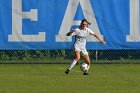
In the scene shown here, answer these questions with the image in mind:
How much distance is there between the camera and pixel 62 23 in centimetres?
2469

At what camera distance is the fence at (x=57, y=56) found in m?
25.8

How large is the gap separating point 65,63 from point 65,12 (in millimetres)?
2302

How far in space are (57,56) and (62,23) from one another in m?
2.13

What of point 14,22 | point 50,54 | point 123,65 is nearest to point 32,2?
point 14,22

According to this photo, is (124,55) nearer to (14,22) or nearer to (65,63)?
(65,63)

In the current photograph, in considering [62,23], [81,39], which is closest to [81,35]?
[81,39]

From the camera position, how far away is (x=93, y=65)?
24.0 metres
